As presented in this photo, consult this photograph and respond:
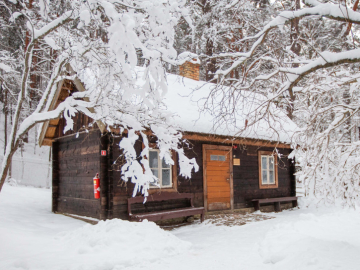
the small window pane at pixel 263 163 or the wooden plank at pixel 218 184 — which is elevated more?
the small window pane at pixel 263 163

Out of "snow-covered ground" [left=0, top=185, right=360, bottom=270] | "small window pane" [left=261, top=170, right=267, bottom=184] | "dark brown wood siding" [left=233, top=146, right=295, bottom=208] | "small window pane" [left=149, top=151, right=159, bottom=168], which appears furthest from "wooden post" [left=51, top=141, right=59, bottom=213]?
"small window pane" [left=261, top=170, right=267, bottom=184]

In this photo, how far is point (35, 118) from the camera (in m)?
5.45

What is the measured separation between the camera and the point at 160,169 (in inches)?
373

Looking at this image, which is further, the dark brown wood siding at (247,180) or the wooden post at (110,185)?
the dark brown wood siding at (247,180)

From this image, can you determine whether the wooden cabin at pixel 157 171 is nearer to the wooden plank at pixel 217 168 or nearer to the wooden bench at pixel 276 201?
the wooden plank at pixel 217 168

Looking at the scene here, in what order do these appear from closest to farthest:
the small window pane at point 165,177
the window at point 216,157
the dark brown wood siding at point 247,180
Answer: the small window pane at point 165,177
the window at point 216,157
the dark brown wood siding at point 247,180

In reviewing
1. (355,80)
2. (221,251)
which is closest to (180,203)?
(221,251)

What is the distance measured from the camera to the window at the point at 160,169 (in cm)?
940

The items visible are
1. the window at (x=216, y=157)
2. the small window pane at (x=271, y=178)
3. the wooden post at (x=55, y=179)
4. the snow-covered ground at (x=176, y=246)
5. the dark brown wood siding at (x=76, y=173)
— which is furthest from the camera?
the small window pane at (x=271, y=178)

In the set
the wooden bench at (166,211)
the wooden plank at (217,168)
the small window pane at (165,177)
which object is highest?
the wooden plank at (217,168)

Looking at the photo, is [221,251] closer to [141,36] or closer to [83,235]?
[83,235]

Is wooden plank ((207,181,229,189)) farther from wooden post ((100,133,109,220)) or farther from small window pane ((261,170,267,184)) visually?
wooden post ((100,133,109,220))

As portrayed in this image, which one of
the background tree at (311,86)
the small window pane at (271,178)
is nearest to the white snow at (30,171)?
the small window pane at (271,178)

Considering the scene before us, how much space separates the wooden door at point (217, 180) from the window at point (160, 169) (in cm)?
164
